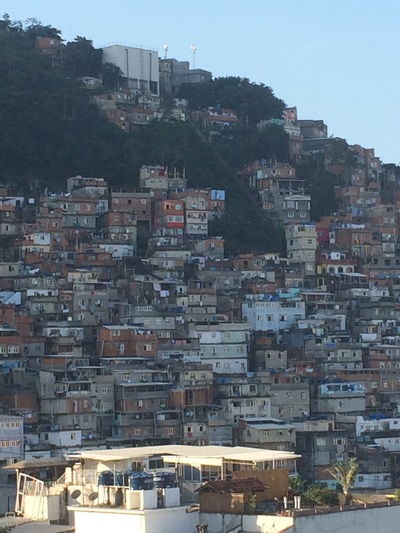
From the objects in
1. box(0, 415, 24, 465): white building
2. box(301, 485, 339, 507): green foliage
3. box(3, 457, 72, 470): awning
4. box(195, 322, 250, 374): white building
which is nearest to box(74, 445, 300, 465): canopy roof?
box(301, 485, 339, 507): green foliage

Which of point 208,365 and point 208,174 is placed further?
point 208,174

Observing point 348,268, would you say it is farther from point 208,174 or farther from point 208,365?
point 208,365

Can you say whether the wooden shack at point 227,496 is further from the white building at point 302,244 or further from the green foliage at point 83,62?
the green foliage at point 83,62

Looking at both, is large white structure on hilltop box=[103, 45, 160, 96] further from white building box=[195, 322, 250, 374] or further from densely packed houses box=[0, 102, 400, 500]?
white building box=[195, 322, 250, 374]

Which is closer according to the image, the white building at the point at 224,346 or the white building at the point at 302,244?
the white building at the point at 224,346

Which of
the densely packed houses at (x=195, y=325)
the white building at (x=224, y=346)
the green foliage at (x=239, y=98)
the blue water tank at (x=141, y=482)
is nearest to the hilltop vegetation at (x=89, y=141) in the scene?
the densely packed houses at (x=195, y=325)

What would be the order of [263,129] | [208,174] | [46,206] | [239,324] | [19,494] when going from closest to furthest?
[19,494], [239,324], [46,206], [208,174], [263,129]

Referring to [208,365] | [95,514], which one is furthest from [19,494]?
[208,365]
